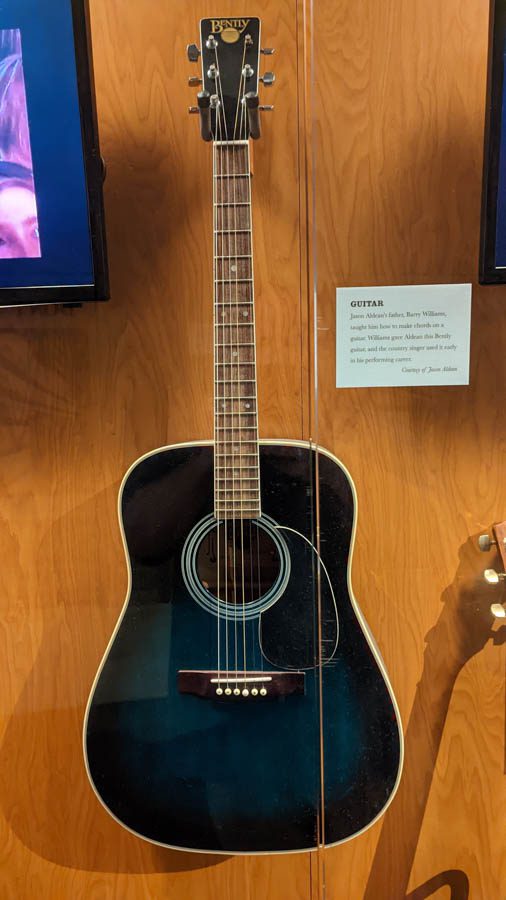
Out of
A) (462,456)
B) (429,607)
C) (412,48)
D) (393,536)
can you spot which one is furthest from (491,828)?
(412,48)

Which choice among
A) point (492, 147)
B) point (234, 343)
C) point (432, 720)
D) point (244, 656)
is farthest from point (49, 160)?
point (432, 720)

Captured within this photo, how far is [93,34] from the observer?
2.97ft

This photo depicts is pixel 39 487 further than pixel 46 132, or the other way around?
pixel 39 487

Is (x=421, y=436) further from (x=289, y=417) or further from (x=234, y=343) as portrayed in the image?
(x=234, y=343)

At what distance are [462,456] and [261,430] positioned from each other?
33 cm

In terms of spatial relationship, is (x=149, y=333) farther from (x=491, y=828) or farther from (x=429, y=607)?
(x=491, y=828)

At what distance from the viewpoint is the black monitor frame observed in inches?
33.4

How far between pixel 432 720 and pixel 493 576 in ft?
0.92

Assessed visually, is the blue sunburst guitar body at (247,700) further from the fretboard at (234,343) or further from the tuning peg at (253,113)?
the tuning peg at (253,113)

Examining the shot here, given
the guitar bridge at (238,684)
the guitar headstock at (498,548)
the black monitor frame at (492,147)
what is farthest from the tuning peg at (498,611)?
the black monitor frame at (492,147)

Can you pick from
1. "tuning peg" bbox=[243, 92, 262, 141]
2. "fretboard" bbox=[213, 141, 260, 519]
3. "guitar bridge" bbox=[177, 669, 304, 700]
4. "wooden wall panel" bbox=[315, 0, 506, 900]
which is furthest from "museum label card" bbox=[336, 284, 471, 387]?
"guitar bridge" bbox=[177, 669, 304, 700]

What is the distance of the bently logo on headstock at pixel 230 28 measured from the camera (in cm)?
86

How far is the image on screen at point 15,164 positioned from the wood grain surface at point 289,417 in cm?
12

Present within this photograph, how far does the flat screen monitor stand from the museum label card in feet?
1.21
